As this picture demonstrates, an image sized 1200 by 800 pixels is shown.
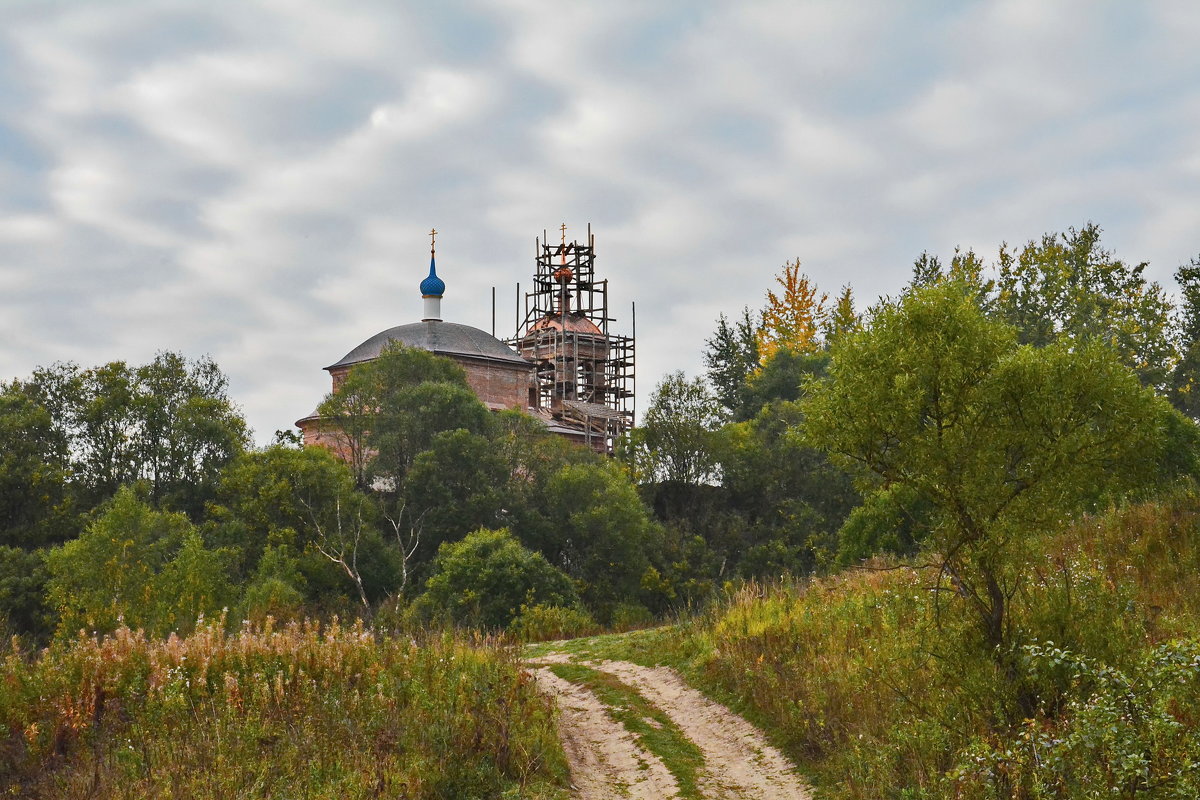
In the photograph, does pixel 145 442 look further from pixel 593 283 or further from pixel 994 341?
pixel 994 341

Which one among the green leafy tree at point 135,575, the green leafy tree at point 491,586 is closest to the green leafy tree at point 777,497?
the green leafy tree at point 491,586

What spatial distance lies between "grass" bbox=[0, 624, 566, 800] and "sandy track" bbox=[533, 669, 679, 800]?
394mm

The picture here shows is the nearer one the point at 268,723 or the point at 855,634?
the point at 268,723

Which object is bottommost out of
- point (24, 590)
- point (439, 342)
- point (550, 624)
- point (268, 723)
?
point (268, 723)

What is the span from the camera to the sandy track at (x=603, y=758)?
1291 centimetres

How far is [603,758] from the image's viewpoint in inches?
553

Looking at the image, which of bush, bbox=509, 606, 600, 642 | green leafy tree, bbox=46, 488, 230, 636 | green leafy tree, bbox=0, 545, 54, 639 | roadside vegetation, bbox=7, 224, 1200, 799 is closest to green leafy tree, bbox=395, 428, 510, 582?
roadside vegetation, bbox=7, 224, 1200, 799

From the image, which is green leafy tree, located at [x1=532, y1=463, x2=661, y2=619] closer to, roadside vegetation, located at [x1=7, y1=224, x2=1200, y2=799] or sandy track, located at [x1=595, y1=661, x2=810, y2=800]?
roadside vegetation, located at [x1=7, y1=224, x2=1200, y2=799]

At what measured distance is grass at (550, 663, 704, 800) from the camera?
13.5 metres

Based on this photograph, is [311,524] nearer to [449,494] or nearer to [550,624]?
[449,494]

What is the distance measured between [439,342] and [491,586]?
19.4 metres

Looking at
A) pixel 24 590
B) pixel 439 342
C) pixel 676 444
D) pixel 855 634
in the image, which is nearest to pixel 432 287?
pixel 439 342

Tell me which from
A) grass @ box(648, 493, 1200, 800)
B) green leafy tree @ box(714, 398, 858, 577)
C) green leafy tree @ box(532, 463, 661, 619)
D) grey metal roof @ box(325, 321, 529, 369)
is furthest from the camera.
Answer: grey metal roof @ box(325, 321, 529, 369)

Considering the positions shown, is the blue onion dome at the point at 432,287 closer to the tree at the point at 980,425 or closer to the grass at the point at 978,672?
the grass at the point at 978,672
